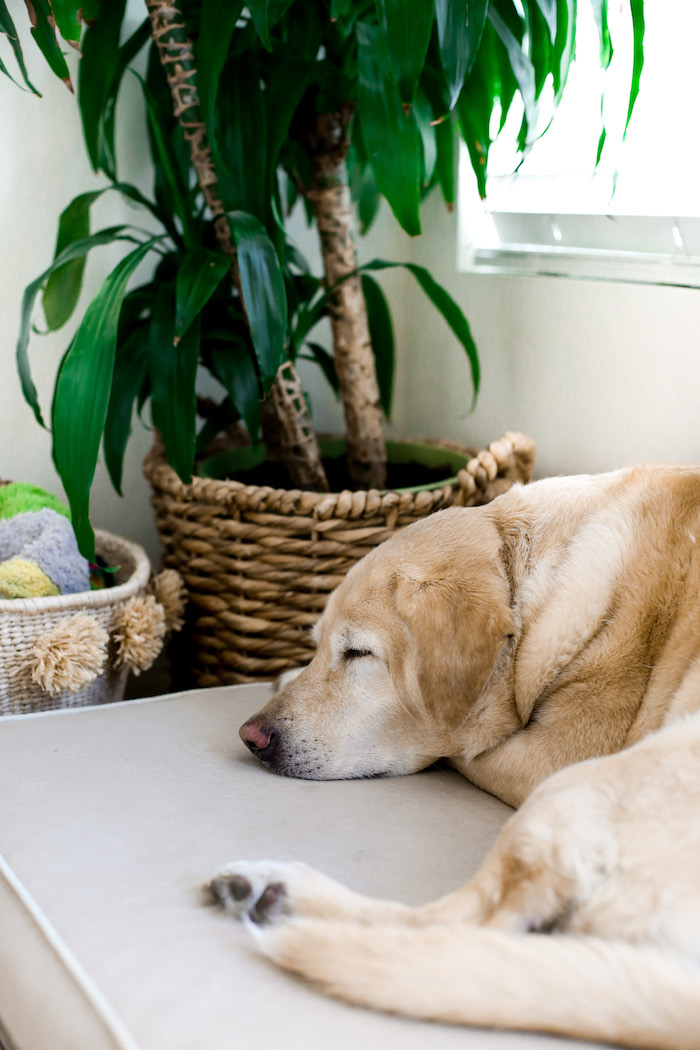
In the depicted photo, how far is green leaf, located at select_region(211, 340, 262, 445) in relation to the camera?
5.20 ft

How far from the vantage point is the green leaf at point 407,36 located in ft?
3.92

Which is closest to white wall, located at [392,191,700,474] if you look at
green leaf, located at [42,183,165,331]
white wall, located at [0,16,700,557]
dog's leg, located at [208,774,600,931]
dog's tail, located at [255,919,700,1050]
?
white wall, located at [0,16,700,557]

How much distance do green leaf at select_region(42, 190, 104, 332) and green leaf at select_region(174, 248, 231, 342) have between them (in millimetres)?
197

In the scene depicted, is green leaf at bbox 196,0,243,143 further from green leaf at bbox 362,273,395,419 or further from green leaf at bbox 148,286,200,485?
green leaf at bbox 362,273,395,419

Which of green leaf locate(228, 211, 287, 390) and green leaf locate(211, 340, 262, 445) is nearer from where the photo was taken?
green leaf locate(228, 211, 287, 390)

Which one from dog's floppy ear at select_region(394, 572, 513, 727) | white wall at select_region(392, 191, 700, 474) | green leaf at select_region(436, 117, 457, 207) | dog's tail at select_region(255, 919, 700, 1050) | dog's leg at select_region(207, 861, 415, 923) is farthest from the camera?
green leaf at select_region(436, 117, 457, 207)

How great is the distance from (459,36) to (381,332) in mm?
773

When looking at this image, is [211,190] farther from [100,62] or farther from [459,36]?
[459,36]

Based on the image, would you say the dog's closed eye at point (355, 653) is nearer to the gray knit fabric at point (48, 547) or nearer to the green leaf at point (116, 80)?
the gray knit fabric at point (48, 547)

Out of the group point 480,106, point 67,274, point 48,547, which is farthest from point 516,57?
point 48,547

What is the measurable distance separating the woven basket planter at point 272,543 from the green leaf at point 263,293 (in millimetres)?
235

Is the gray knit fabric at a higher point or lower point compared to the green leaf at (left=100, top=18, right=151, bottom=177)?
lower

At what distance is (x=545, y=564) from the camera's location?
1154 mm

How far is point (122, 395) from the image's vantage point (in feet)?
5.29
